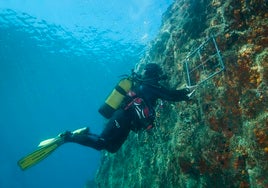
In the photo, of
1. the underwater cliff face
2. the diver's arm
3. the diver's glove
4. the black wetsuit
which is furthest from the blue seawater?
the diver's glove

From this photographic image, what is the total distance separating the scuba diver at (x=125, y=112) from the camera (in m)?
6.09

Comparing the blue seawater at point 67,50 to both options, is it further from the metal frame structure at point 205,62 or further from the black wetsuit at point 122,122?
the metal frame structure at point 205,62

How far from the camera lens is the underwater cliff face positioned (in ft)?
13.5

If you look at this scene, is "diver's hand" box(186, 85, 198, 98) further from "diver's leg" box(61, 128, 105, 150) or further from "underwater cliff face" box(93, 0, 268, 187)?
"diver's leg" box(61, 128, 105, 150)

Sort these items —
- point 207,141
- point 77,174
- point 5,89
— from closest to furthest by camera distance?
1. point 207,141
2. point 5,89
3. point 77,174

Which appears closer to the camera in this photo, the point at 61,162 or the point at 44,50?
the point at 44,50

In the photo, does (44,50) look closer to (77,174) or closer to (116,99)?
(116,99)

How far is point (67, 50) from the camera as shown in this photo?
3453cm

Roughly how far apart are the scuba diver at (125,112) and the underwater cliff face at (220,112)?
0.66 meters

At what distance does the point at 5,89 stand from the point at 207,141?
45478 millimetres

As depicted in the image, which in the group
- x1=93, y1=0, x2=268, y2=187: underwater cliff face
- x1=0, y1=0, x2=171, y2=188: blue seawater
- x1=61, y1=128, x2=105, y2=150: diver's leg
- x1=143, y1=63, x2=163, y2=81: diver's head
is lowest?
x1=93, y1=0, x2=268, y2=187: underwater cliff face

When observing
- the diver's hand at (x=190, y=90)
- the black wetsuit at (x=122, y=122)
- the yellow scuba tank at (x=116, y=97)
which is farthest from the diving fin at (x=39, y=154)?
the diver's hand at (x=190, y=90)

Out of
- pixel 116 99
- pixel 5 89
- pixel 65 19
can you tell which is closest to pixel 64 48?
pixel 65 19

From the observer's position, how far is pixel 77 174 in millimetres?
114438
